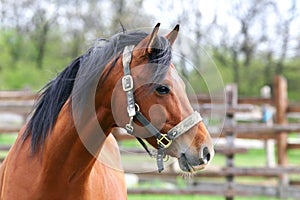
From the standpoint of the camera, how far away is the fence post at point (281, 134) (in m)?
8.78

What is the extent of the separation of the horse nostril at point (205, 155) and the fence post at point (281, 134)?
20.8 feet

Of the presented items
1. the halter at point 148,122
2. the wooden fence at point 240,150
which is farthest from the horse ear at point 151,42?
the wooden fence at point 240,150

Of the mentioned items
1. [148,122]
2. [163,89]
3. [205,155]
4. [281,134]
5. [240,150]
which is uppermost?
[163,89]

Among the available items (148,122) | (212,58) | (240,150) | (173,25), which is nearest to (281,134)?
(240,150)

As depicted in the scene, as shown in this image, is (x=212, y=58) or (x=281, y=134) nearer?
(x=212, y=58)

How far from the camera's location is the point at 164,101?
2.52 meters

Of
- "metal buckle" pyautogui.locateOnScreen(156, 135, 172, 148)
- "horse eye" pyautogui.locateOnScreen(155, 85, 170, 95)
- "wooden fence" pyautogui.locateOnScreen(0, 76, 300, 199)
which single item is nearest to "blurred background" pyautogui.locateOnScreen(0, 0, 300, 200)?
"wooden fence" pyautogui.locateOnScreen(0, 76, 300, 199)

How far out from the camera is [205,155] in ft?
8.34

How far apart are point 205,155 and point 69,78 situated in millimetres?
820

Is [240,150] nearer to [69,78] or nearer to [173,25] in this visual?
[173,25]

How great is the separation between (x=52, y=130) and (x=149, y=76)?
60cm

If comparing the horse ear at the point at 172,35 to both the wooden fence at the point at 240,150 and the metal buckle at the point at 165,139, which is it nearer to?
the metal buckle at the point at 165,139

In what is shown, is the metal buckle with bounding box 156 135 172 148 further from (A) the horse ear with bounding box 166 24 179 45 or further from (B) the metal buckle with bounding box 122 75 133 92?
(A) the horse ear with bounding box 166 24 179 45

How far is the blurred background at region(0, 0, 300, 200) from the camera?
7.02m
